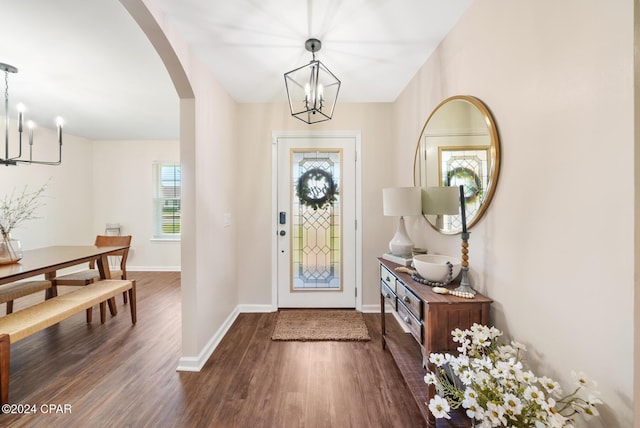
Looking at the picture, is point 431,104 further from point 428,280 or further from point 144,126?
point 144,126

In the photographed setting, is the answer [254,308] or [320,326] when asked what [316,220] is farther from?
[254,308]

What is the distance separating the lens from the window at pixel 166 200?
5.16 metres

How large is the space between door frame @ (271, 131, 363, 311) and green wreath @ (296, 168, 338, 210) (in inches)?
11.1

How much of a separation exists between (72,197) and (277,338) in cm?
492

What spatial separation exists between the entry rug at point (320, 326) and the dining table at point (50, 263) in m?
2.00

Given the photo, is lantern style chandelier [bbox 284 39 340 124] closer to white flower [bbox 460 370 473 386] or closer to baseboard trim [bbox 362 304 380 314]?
white flower [bbox 460 370 473 386]

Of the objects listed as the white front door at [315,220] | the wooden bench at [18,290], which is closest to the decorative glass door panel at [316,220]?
the white front door at [315,220]

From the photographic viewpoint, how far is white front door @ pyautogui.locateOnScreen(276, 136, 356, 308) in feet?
10.1

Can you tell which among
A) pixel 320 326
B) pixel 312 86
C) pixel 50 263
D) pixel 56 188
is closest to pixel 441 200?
pixel 312 86

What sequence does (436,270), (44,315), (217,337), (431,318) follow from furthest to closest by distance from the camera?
(217,337)
(44,315)
(436,270)
(431,318)

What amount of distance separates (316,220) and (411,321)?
5.63 ft

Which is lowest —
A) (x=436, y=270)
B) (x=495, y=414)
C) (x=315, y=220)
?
(x=495, y=414)

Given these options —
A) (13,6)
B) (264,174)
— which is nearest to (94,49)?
(13,6)

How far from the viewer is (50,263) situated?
89.6 inches
